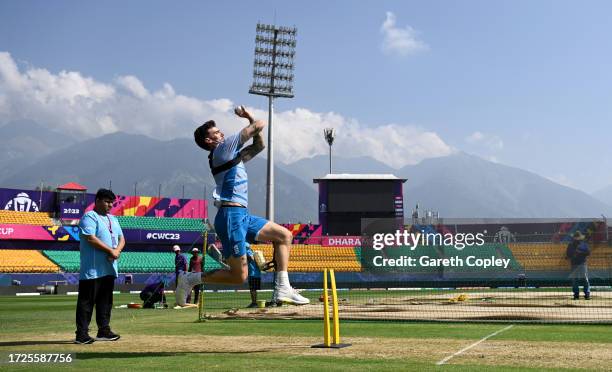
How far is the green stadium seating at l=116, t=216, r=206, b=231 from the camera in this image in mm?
57562

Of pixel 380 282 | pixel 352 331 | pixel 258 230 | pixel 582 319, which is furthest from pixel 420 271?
pixel 258 230

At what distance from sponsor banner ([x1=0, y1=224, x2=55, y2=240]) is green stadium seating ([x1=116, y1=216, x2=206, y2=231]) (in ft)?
25.6

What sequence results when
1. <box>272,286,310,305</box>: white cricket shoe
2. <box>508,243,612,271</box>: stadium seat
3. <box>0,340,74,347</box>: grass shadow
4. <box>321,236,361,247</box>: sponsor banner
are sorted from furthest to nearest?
1. <box>321,236,361,247</box>: sponsor banner
2. <box>508,243,612,271</box>: stadium seat
3. <box>0,340,74,347</box>: grass shadow
4. <box>272,286,310,305</box>: white cricket shoe

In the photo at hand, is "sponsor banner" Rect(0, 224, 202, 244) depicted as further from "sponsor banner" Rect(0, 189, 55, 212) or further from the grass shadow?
the grass shadow

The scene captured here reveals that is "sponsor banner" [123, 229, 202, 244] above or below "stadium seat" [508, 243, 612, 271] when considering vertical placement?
above

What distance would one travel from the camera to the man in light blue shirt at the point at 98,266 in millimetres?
8977

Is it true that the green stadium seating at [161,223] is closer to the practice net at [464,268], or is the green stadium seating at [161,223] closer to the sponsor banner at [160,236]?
the sponsor banner at [160,236]

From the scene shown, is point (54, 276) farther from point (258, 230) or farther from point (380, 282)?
point (258, 230)

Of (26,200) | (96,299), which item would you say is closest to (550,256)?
(96,299)

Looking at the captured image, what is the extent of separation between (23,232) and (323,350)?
47.7 meters

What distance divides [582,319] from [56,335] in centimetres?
1010

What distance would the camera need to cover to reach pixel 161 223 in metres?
60.1

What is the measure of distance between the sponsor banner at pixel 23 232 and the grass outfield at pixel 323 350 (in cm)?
4101

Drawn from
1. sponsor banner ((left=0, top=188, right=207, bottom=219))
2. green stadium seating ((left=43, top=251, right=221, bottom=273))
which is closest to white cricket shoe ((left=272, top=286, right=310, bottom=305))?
green stadium seating ((left=43, top=251, right=221, bottom=273))
